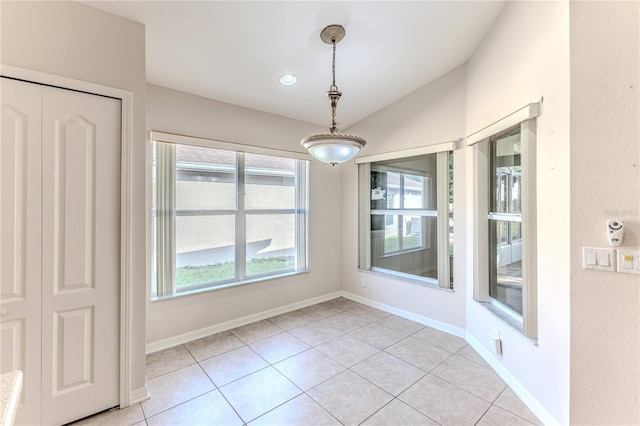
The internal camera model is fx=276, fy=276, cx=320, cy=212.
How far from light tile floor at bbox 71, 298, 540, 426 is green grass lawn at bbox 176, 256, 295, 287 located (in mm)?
642

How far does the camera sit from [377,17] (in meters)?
2.25

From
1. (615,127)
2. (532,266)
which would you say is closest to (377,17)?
(615,127)

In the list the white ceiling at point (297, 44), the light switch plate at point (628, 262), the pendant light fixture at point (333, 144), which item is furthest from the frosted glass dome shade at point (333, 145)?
the light switch plate at point (628, 262)

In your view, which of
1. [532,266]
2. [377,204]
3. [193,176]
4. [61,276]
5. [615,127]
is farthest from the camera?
[377,204]

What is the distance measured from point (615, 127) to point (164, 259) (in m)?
3.60

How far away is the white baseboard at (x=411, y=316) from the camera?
315 cm

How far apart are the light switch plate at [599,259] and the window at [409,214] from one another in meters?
1.68

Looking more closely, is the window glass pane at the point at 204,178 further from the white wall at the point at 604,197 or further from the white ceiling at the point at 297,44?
the white wall at the point at 604,197

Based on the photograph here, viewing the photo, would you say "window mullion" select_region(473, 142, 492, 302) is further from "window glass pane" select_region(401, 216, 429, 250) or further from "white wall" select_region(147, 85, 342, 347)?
"white wall" select_region(147, 85, 342, 347)

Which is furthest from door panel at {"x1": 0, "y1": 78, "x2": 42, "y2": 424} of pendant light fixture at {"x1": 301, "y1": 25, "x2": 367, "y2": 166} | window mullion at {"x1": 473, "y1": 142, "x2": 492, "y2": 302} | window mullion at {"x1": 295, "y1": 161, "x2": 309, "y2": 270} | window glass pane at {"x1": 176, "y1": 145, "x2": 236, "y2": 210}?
window mullion at {"x1": 473, "y1": 142, "x2": 492, "y2": 302}

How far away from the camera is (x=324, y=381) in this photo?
2289 millimetres

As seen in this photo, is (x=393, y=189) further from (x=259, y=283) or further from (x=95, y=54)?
(x=95, y=54)

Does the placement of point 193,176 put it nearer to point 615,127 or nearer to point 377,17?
point 377,17

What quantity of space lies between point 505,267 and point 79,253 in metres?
3.40
